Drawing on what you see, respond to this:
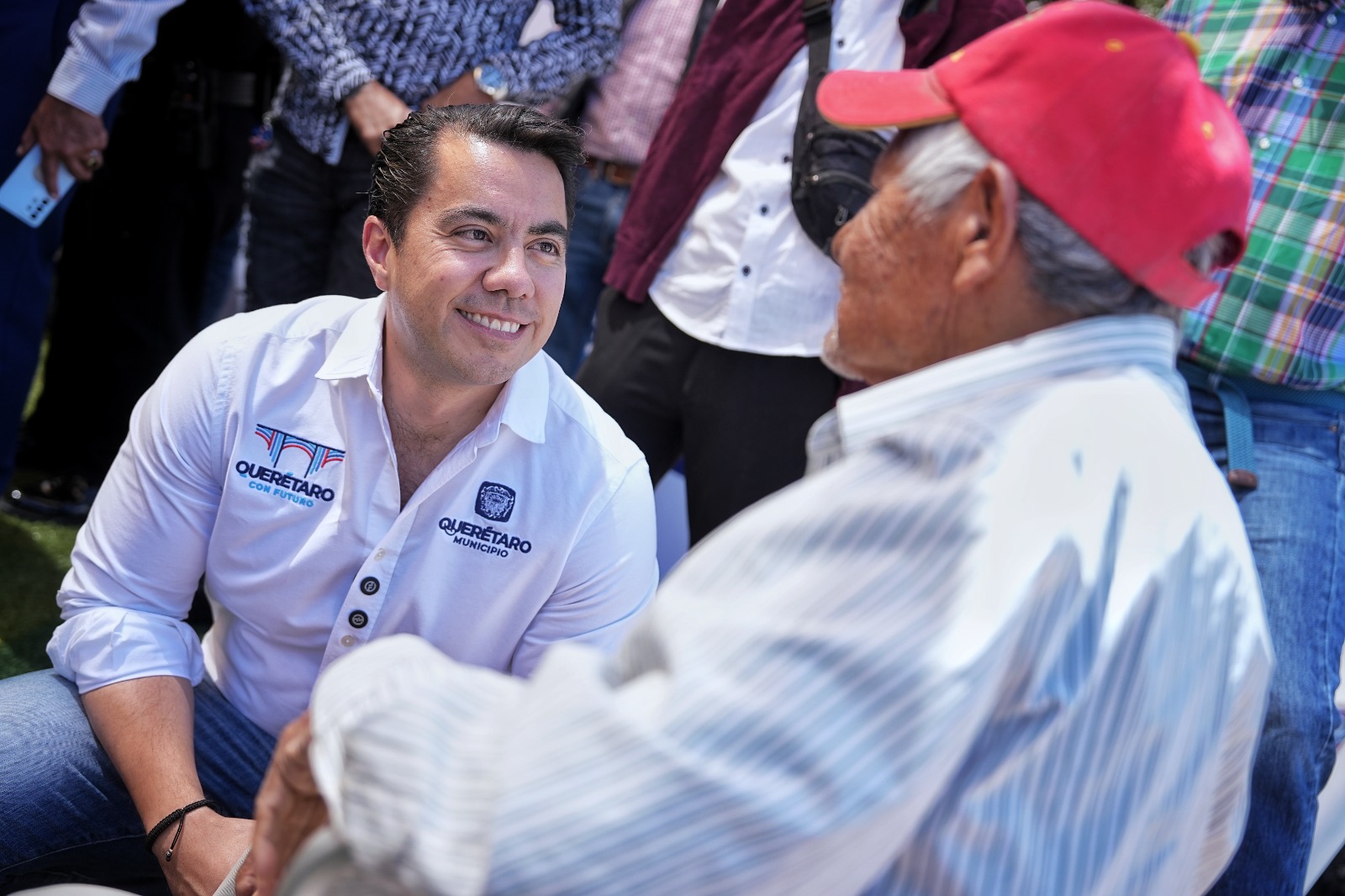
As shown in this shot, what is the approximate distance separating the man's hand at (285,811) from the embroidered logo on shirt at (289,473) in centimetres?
85

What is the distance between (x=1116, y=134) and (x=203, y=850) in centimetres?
168

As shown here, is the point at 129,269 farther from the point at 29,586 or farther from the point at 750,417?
the point at 750,417

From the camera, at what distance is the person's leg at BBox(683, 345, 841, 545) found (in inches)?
112

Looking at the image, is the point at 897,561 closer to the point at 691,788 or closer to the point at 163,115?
the point at 691,788

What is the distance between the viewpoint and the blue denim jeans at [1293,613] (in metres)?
2.27

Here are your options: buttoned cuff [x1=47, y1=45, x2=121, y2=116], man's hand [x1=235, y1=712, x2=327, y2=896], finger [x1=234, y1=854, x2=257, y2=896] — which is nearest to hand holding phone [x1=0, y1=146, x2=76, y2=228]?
buttoned cuff [x1=47, y1=45, x2=121, y2=116]

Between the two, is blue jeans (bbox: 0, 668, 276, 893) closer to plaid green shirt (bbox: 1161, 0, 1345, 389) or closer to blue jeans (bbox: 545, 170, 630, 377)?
blue jeans (bbox: 545, 170, 630, 377)

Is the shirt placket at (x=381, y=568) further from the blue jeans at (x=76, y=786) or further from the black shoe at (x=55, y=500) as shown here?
the black shoe at (x=55, y=500)

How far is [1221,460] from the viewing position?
2578 millimetres

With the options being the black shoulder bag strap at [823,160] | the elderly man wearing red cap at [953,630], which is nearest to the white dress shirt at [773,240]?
the black shoulder bag strap at [823,160]

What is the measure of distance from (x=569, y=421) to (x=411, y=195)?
21.2 inches

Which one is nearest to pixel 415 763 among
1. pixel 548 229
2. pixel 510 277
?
pixel 510 277

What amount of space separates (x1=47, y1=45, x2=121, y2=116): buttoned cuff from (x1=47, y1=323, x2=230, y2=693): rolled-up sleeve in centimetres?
150

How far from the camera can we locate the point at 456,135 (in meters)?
2.34
